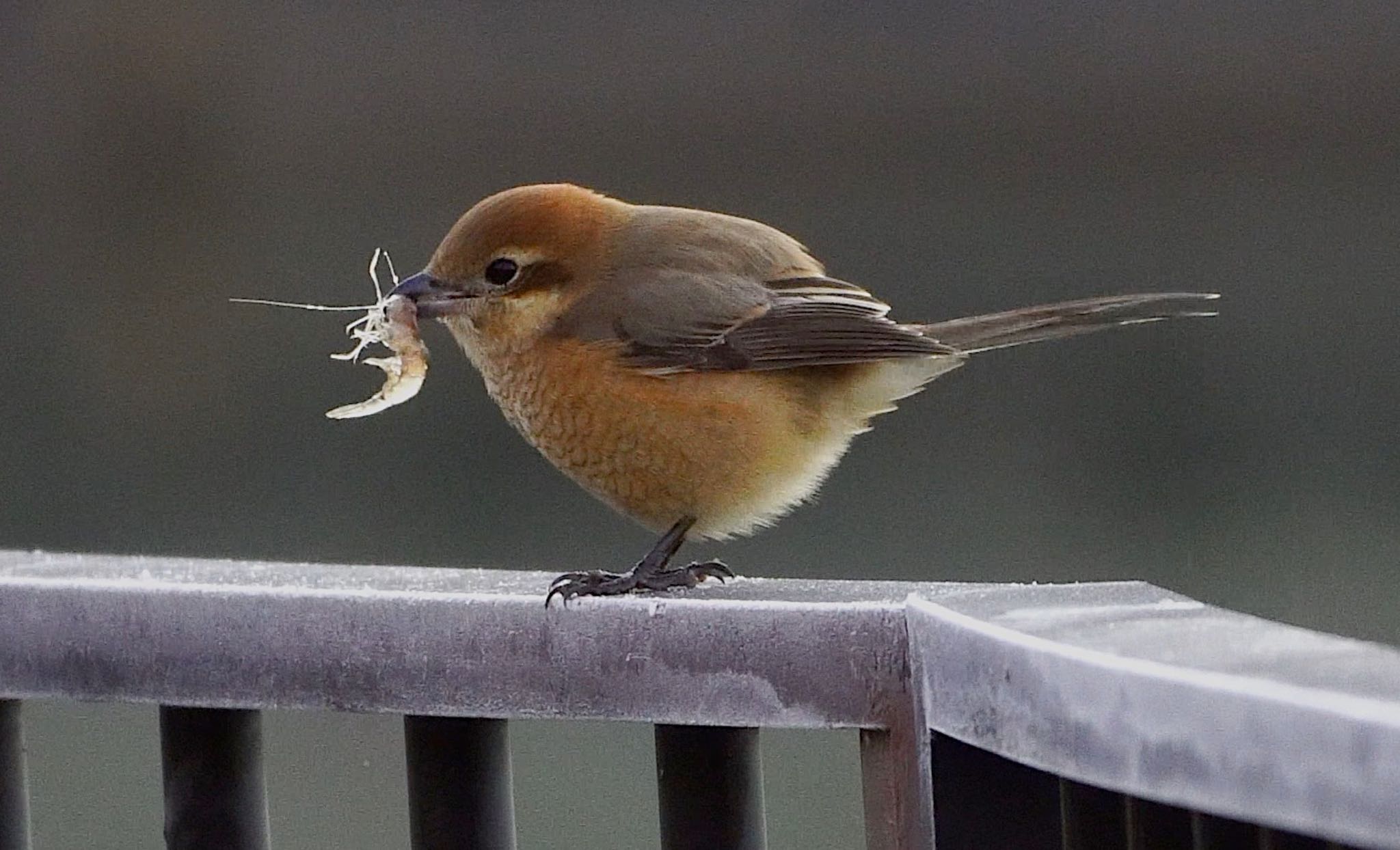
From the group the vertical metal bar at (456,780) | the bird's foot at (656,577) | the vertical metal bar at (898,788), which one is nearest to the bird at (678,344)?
the bird's foot at (656,577)

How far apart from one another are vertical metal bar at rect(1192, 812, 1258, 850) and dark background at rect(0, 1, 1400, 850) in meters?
4.64

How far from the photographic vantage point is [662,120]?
6188mm

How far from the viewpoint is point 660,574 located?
320 centimetres

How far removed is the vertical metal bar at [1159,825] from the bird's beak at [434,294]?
239cm

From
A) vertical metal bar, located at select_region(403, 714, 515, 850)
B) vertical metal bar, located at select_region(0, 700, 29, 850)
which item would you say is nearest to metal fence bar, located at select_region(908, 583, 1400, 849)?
vertical metal bar, located at select_region(403, 714, 515, 850)

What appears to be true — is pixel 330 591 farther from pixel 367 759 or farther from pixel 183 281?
pixel 183 281

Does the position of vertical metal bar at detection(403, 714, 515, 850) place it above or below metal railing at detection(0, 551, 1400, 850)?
below

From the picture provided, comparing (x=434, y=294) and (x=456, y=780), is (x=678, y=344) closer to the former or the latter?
(x=434, y=294)

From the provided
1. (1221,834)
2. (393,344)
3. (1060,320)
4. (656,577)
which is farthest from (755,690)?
(1060,320)

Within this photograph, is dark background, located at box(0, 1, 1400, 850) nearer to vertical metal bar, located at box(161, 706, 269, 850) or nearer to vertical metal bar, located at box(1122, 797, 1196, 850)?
vertical metal bar, located at box(161, 706, 269, 850)

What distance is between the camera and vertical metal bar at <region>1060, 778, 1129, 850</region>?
1385 millimetres

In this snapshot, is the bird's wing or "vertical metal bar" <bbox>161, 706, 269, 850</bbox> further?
the bird's wing

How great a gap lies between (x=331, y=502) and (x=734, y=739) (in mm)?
4879

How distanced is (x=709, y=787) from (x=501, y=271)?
2044 millimetres
